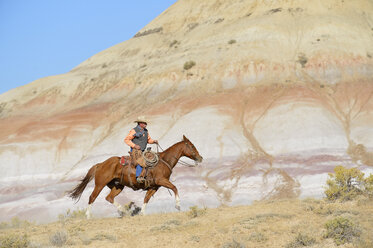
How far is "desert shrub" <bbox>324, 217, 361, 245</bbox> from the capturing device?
408 inches

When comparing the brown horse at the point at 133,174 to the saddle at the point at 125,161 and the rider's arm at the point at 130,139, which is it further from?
the rider's arm at the point at 130,139

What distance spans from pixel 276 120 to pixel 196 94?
1206cm

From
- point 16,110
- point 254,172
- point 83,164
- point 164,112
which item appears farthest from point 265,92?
point 16,110

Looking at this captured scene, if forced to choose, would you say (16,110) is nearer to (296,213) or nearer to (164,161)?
(164,161)

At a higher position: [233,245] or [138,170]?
[138,170]

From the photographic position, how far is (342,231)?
1056cm

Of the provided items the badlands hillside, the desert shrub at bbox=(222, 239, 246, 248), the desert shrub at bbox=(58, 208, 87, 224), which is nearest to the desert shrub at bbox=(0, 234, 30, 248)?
the desert shrub at bbox=(222, 239, 246, 248)

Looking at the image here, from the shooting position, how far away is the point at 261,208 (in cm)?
1588

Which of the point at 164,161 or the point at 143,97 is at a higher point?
the point at 143,97

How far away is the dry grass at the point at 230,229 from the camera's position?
11.0m

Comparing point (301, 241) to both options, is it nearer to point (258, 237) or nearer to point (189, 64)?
point (258, 237)

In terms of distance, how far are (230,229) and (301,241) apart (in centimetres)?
236

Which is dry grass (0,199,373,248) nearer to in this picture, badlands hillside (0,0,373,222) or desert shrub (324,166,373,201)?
desert shrub (324,166,373,201)

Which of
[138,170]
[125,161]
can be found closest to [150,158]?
[138,170]
